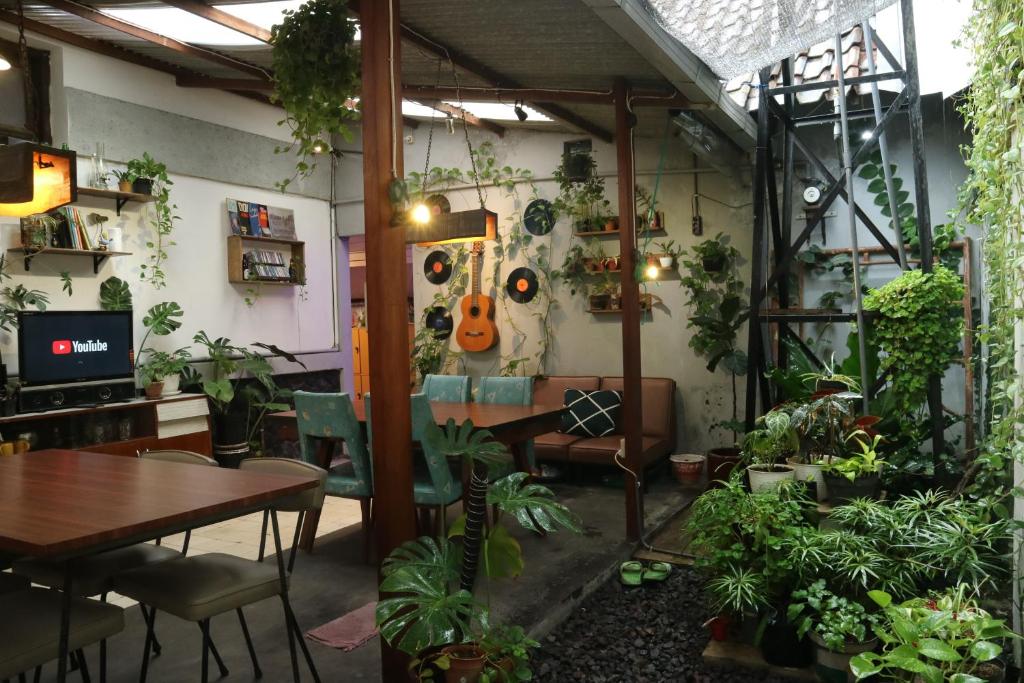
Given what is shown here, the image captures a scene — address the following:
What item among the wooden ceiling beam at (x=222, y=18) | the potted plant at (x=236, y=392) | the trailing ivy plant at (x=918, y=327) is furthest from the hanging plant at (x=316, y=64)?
the potted plant at (x=236, y=392)

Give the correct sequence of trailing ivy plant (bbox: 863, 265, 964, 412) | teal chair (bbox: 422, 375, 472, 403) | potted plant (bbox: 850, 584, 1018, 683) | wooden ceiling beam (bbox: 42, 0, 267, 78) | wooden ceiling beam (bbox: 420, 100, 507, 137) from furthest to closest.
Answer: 1. wooden ceiling beam (bbox: 420, 100, 507, 137)
2. teal chair (bbox: 422, 375, 472, 403)
3. wooden ceiling beam (bbox: 42, 0, 267, 78)
4. trailing ivy plant (bbox: 863, 265, 964, 412)
5. potted plant (bbox: 850, 584, 1018, 683)

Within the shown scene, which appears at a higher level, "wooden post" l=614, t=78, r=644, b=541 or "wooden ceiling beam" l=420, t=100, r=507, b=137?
"wooden ceiling beam" l=420, t=100, r=507, b=137

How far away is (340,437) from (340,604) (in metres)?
0.98

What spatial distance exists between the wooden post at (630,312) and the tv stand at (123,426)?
367cm

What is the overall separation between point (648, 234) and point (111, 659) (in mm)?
5215

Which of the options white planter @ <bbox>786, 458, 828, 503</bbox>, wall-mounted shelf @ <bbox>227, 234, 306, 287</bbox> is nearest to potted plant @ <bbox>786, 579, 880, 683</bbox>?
white planter @ <bbox>786, 458, 828, 503</bbox>

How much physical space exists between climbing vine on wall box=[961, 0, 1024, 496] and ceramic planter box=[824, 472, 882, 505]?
2.15 ft

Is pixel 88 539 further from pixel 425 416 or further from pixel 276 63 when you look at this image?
pixel 425 416

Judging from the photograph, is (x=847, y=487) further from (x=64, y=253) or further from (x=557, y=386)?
(x=64, y=253)

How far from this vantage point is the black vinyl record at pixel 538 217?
7.03 m

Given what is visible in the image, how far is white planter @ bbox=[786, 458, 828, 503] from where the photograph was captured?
3.62 metres

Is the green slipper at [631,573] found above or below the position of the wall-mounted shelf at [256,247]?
below

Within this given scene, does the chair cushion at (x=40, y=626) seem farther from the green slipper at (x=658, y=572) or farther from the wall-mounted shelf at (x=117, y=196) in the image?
the wall-mounted shelf at (x=117, y=196)

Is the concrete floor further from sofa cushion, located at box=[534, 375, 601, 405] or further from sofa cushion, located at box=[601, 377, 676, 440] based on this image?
sofa cushion, located at box=[534, 375, 601, 405]
